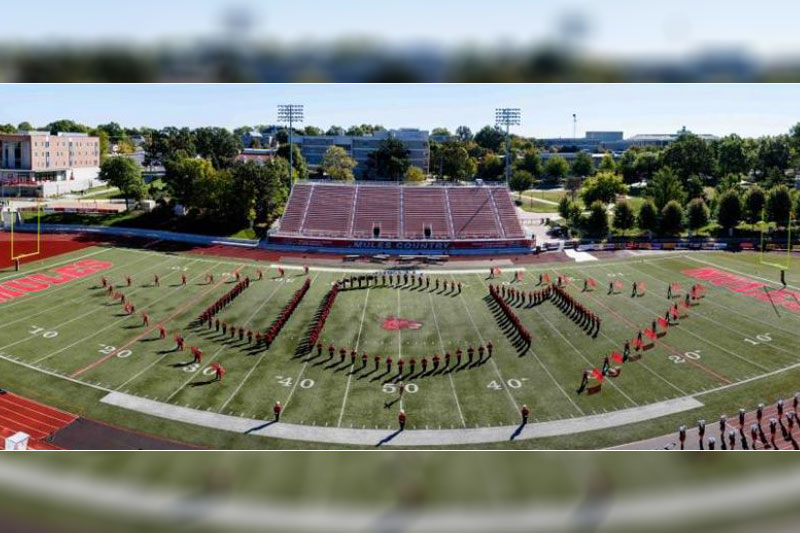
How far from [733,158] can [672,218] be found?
42.4 m

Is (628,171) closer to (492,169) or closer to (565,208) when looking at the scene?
(492,169)

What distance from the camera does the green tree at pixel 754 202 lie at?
56.9 m

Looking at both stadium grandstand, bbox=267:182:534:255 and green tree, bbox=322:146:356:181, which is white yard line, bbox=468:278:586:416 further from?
green tree, bbox=322:146:356:181

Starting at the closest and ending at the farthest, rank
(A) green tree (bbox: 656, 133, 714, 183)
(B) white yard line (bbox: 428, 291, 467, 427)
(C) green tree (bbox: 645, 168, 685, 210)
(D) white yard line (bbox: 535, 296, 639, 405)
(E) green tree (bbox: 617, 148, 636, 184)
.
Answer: (B) white yard line (bbox: 428, 291, 467, 427), (D) white yard line (bbox: 535, 296, 639, 405), (C) green tree (bbox: 645, 168, 685, 210), (A) green tree (bbox: 656, 133, 714, 183), (E) green tree (bbox: 617, 148, 636, 184)

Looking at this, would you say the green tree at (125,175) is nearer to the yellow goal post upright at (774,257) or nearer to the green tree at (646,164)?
the yellow goal post upright at (774,257)

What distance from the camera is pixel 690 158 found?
86.2m

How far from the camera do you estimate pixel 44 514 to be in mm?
11734

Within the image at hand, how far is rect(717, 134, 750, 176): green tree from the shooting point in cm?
8938

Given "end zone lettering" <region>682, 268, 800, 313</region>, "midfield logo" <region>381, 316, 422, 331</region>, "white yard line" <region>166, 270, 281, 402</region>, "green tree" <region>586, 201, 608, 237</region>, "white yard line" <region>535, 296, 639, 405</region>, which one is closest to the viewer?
"white yard line" <region>535, 296, 639, 405</region>

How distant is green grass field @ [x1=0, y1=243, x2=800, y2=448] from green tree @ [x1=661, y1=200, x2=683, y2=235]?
17.6 m

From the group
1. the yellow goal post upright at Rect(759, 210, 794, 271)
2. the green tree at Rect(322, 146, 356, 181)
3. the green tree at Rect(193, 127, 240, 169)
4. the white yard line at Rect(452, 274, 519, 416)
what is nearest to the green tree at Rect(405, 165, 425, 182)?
the green tree at Rect(322, 146, 356, 181)

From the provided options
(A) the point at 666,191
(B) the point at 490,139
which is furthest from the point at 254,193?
(B) the point at 490,139

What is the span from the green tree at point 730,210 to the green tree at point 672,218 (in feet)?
13.3

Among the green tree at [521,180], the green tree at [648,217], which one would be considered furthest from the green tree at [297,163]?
the green tree at [648,217]
